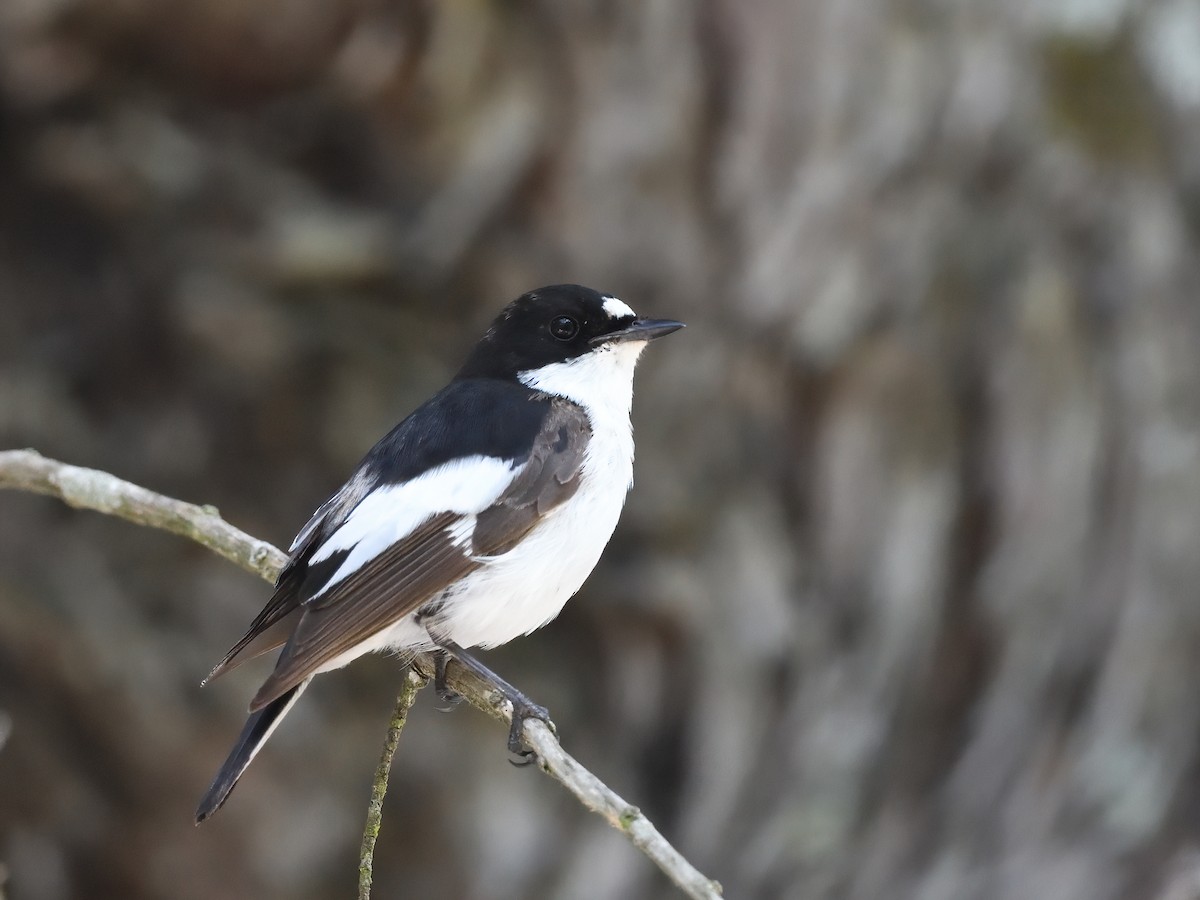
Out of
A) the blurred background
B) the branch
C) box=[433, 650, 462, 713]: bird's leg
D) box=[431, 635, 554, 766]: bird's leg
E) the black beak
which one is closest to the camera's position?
box=[431, 635, 554, 766]: bird's leg

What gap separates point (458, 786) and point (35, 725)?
161cm

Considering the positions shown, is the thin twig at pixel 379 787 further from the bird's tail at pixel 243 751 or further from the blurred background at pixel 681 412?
the blurred background at pixel 681 412

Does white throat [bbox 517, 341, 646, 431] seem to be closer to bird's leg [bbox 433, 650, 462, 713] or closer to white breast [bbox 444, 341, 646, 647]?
white breast [bbox 444, 341, 646, 647]

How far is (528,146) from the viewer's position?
5363mm

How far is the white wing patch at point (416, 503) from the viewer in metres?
3.14

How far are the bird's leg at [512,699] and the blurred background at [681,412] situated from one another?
2237 mm

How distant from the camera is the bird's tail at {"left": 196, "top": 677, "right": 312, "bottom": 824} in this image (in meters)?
2.84

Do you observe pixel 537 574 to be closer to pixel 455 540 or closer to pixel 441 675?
pixel 455 540

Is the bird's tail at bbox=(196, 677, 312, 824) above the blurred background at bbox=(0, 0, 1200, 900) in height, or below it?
below

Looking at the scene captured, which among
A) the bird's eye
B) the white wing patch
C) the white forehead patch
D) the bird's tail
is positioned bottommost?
the bird's tail

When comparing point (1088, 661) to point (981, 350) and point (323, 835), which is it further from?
point (323, 835)

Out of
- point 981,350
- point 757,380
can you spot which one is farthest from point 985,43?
point 757,380

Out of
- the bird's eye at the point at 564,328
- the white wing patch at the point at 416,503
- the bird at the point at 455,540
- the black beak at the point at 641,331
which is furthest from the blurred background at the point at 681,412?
the white wing patch at the point at 416,503

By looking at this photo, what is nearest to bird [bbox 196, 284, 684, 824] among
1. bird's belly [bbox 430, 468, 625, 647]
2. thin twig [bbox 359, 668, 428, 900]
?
bird's belly [bbox 430, 468, 625, 647]
